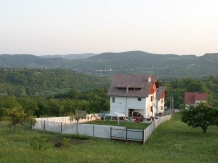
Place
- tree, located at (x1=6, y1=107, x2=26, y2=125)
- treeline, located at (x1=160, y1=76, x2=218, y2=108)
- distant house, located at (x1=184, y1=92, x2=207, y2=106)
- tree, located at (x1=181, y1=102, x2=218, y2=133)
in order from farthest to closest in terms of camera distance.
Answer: treeline, located at (x1=160, y1=76, x2=218, y2=108) → distant house, located at (x1=184, y1=92, x2=207, y2=106) → tree, located at (x1=6, y1=107, x2=26, y2=125) → tree, located at (x1=181, y1=102, x2=218, y2=133)

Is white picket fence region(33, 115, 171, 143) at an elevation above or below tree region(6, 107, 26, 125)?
below

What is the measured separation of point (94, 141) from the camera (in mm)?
22516

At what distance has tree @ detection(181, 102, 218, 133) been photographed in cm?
2624

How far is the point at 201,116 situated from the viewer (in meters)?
26.2

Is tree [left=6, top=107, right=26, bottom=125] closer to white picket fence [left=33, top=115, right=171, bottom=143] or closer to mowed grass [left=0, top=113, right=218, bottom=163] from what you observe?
white picket fence [left=33, top=115, right=171, bottom=143]

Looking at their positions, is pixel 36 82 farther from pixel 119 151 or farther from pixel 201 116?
pixel 119 151

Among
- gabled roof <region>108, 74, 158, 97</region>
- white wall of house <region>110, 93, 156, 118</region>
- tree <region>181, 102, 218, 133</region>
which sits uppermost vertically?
gabled roof <region>108, 74, 158, 97</region>

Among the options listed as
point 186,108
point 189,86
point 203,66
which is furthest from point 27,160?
point 203,66

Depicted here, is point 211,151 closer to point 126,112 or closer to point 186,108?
point 186,108

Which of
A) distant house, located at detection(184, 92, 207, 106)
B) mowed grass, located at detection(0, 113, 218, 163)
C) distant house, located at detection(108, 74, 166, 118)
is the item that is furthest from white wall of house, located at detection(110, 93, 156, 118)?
distant house, located at detection(184, 92, 207, 106)

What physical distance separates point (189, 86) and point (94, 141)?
230ft

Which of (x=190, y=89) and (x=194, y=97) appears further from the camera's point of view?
(x=190, y=89)

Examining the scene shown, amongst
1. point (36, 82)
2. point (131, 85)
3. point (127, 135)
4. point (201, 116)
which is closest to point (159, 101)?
point (131, 85)

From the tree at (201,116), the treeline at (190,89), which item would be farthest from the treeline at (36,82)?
the tree at (201,116)
